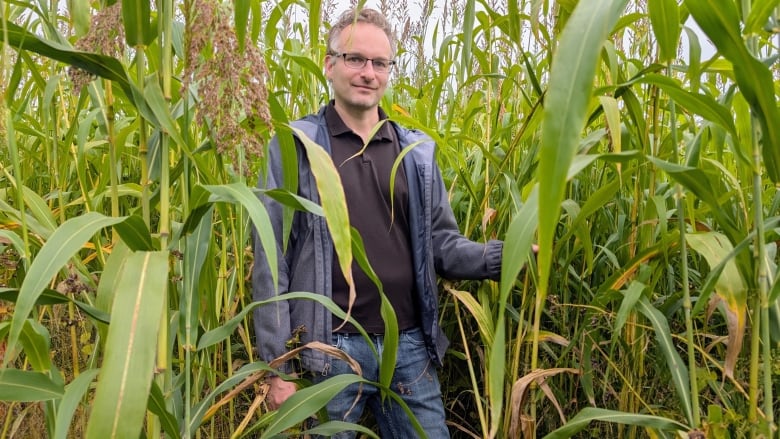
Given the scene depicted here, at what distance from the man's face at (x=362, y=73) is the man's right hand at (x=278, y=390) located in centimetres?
76

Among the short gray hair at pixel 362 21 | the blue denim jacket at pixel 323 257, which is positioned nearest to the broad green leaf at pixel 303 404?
the blue denim jacket at pixel 323 257

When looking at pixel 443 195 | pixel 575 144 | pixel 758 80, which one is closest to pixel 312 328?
pixel 443 195

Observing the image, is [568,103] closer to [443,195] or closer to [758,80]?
[758,80]

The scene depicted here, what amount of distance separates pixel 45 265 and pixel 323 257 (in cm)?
99

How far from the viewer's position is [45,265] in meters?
0.69

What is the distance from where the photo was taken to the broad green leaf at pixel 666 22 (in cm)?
97

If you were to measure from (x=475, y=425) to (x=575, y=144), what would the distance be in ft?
5.39

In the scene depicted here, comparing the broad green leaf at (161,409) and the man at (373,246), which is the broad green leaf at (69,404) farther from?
the man at (373,246)

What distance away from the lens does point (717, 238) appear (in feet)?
3.82

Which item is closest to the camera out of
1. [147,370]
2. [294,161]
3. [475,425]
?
[147,370]

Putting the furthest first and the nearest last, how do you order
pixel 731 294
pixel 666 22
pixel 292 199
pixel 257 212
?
pixel 731 294
pixel 666 22
pixel 292 199
pixel 257 212

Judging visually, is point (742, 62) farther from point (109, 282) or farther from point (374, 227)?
point (374, 227)

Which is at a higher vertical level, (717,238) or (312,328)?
(717,238)

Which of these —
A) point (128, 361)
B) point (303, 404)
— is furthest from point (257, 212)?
point (303, 404)
